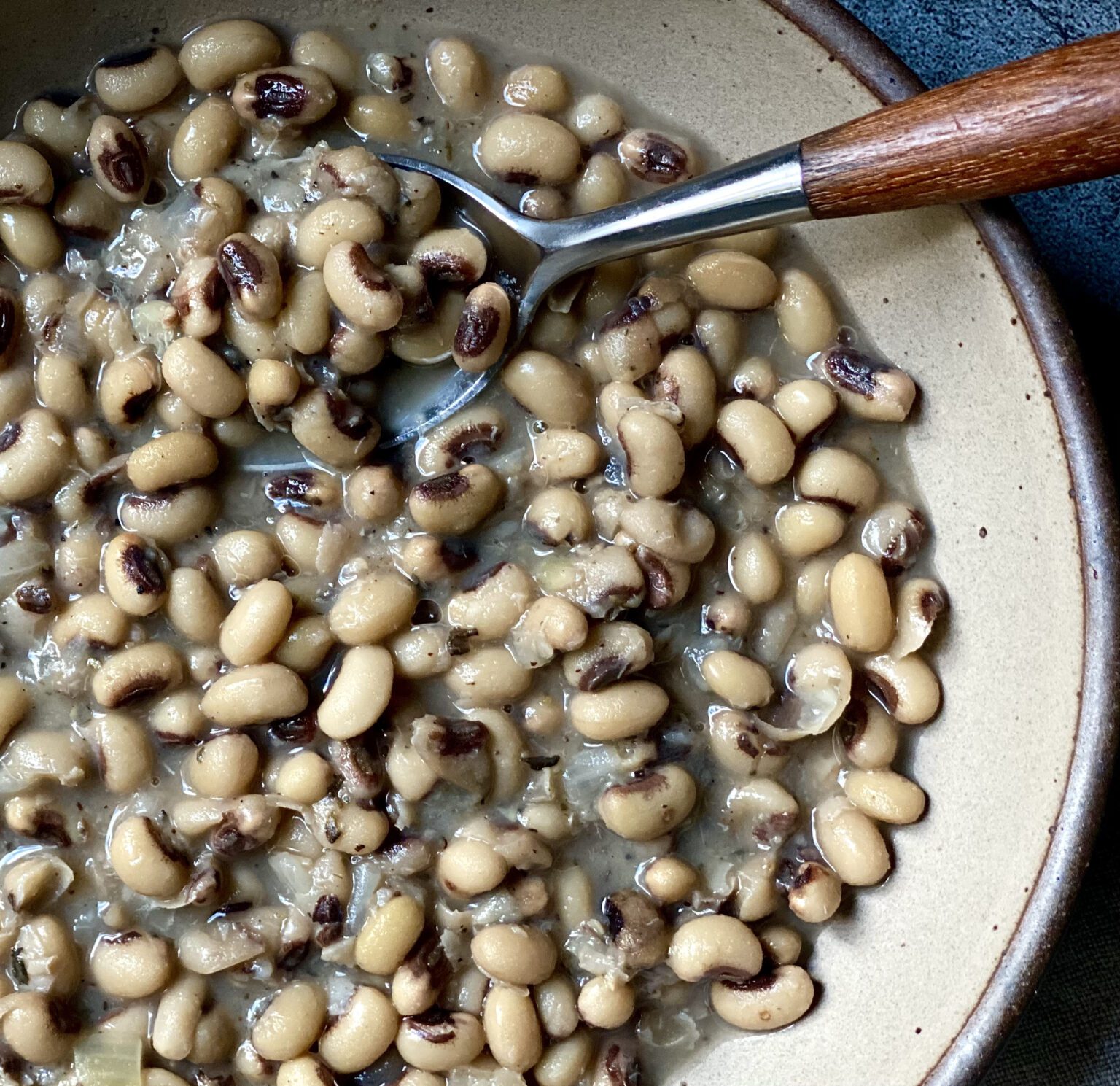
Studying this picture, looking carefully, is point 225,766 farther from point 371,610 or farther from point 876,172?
point 876,172

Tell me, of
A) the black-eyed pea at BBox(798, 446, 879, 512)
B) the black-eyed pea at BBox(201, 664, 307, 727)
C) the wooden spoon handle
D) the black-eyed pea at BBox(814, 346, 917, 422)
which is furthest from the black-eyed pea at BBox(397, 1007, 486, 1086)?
the wooden spoon handle

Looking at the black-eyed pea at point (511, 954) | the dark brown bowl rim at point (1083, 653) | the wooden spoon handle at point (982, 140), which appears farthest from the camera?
the black-eyed pea at point (511, 954)

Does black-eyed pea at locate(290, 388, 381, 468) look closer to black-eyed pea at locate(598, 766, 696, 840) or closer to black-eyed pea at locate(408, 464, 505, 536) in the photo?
black-eyed pea at locate(408, 464, 505, 536)

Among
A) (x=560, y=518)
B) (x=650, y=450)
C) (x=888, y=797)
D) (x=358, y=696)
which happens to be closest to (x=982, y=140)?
(x=650, y=450)

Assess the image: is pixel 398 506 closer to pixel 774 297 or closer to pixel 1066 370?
pixel 774 297

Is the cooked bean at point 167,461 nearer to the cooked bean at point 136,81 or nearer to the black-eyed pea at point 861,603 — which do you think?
the cooked bean at point 136,81

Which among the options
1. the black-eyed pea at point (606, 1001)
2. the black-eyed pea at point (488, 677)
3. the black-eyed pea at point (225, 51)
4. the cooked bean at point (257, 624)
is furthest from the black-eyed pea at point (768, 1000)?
the black-eyed pea at point (225, 51)
